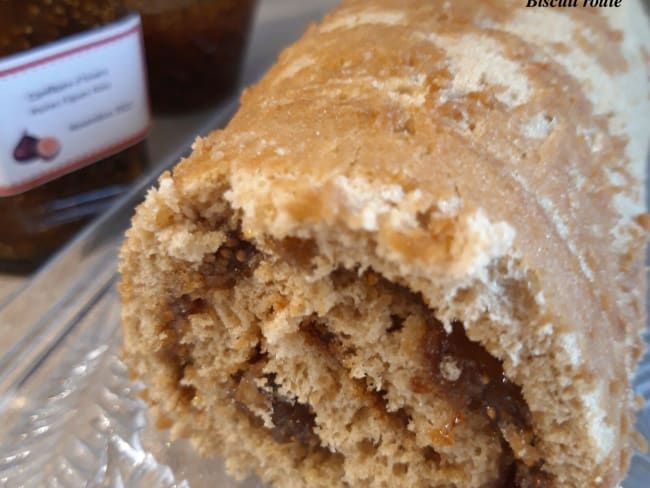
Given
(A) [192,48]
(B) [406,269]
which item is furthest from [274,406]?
(A) [192,48]

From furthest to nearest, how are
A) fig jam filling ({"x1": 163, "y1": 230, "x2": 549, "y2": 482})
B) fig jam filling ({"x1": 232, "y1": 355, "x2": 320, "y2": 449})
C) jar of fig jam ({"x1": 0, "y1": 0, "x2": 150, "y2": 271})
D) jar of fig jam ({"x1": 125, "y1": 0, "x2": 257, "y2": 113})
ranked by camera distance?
jar of fig jam ({"x1": 125, "y1": 0, "x2": 257, "y2": 113}) < jar of fig jam ({"x1": 0, "y1": 0, "x2": 150, "y2": 271}) < fig jam filling ({"x1": 232, "y1": 355, "x2": 320, "y2": 449}) < fig jam filling ({"x1": 163, "y1": 230, "x2": 549, "y2": 482})

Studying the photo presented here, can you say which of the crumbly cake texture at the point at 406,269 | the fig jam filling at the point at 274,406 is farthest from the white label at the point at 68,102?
the fig jam filling at the point at 274,406

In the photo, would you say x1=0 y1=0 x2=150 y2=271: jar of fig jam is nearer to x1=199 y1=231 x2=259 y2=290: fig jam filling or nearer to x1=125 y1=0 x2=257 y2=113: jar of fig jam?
x1=125 y1=0 x2=257 y2=113: jar of fig jam

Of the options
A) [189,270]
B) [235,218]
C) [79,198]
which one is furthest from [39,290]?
[235,218]

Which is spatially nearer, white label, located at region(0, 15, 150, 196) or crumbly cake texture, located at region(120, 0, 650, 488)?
crumbly cake texture, located at region(120, 0, 650, 488)

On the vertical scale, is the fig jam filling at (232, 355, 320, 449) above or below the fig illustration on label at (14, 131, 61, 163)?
below

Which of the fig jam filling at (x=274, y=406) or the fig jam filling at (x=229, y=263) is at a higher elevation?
the fig jam filling at (x=229, y=263)

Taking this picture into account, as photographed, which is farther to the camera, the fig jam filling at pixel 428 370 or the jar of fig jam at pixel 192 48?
the jar of fig jam at pixel 192 48

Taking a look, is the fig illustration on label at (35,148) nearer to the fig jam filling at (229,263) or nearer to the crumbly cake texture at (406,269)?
the crumbly cake texture at (406,269)

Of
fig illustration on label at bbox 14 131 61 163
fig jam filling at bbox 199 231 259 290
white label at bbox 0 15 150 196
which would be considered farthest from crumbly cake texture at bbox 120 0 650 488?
fig illustration on label at bbox 14 131 61 163
